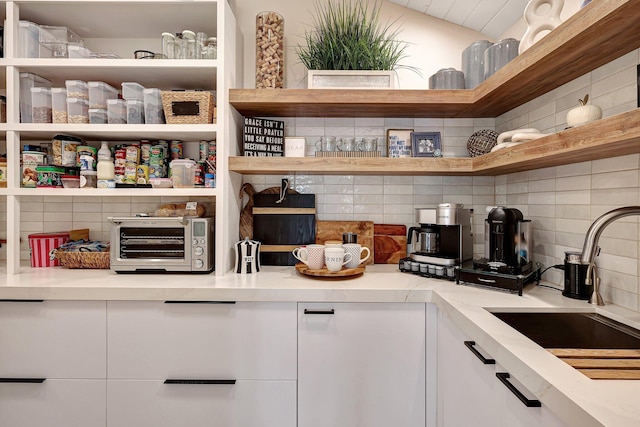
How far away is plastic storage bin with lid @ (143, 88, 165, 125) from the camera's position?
1.90 m

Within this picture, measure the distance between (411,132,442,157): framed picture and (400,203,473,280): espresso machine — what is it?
1.33 feet

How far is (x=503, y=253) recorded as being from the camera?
1.62 metres

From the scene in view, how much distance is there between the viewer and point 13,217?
5.98 feet

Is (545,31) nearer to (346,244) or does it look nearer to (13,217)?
(346,244)

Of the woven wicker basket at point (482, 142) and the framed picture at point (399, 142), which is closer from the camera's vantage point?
the woven wicker basket at point (482, 142)

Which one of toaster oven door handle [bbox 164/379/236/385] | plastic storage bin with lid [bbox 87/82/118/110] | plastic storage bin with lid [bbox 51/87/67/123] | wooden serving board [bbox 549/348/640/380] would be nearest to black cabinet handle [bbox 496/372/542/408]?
wooden serving board [bbox 549/348/640/380]

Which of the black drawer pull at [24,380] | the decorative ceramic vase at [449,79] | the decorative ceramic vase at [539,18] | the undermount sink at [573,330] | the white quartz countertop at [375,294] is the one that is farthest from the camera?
the decorative ceramic vase at [449,79]

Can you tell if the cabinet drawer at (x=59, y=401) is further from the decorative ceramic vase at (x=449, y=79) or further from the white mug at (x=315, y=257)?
the decorative ceramic vase at (x=449, y=79)

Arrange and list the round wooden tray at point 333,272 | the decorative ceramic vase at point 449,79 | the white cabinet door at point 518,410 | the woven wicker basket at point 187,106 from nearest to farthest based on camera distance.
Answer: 1. the white cabinet door at point 518,410
2. the round wooden tray at point 333,272
3. the woven wicker basket at point 187,106
4. the decorative ceramic vase at point 449,79

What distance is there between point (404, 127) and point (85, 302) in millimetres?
1912

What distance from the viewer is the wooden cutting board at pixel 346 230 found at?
218 centimetres

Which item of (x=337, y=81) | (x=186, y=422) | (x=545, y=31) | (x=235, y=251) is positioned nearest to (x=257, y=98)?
(x=337, y=81)

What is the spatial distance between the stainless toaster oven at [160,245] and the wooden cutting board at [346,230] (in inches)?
26.4

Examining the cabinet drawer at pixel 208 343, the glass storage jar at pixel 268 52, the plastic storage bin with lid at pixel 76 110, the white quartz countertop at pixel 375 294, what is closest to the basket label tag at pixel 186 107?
the glass storage jar at pixel 268 52
